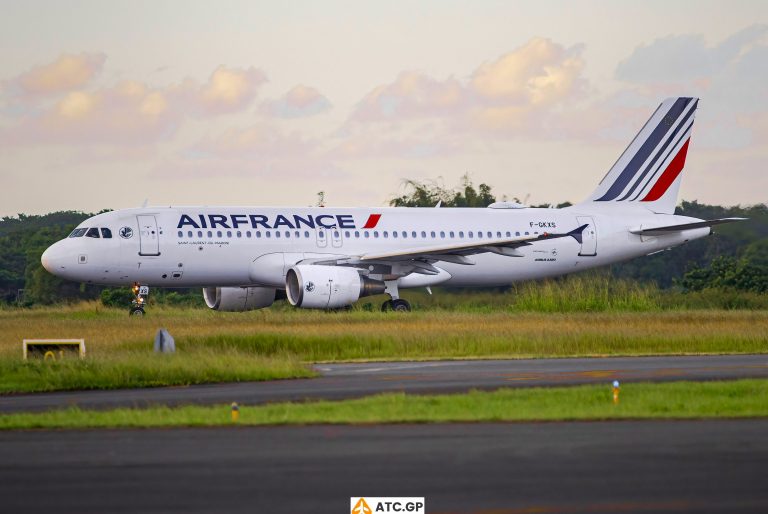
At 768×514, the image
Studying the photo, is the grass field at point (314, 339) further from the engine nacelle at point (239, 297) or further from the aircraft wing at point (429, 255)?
the engine nacelle at point (239, 297)

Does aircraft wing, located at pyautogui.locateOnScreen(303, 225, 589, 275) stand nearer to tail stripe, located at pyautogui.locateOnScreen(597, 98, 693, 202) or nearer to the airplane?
the airplane

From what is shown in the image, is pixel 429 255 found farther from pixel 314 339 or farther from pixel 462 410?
pixel 462 410

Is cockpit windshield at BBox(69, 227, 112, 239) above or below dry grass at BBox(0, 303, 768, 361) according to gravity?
above

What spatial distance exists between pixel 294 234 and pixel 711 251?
1369 inches

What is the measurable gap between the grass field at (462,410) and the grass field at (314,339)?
499 cm

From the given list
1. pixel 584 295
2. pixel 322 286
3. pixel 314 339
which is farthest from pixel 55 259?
pixel 584 295

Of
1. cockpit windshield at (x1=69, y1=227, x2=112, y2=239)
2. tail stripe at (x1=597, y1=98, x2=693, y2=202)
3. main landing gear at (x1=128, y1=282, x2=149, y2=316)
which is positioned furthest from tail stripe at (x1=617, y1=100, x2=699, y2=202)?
cockpit windshield at (x1=69, y1=227, x2=112, y2=239)

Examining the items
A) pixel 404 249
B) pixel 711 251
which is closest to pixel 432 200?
pixel 711 251

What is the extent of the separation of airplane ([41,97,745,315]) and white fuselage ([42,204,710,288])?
1.7 inches

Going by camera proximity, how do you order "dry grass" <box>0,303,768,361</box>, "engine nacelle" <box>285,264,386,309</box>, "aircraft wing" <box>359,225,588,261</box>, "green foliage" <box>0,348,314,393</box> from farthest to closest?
"aircraft wing" <box>359,225,588,261</box>, "engine nacelle" <box>285,264,386,309</box>, "dry grass" <box>0,303,768,361</box>, "green foliage" <box>0,348,314,393</box>

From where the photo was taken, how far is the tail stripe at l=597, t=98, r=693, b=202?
2068 inches

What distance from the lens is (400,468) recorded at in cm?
1409

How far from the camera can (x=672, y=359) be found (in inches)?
Answer: 1142

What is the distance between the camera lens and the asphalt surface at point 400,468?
1227cm
